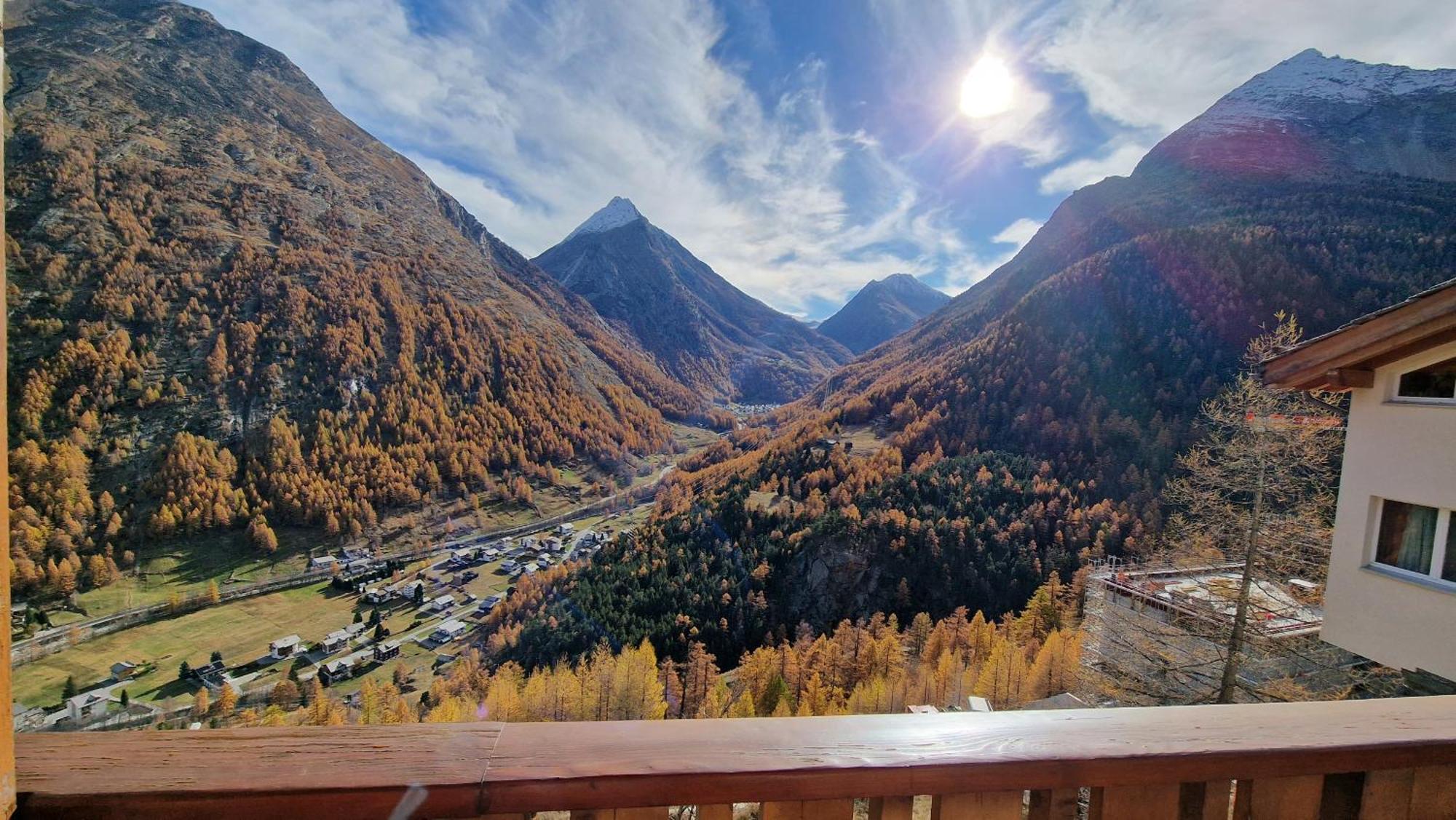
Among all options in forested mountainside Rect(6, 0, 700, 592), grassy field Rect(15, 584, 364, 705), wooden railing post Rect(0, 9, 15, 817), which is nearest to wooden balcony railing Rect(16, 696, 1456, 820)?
wooden railing post Rect(0, 9, 15, 817)

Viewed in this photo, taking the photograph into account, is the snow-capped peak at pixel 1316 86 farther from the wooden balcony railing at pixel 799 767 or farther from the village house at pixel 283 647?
the village house at pixel 283 647

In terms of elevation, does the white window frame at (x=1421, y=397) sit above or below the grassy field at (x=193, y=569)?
above

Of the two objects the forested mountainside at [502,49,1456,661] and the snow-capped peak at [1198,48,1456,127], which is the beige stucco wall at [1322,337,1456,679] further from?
the snow-capped peak at [1198,48,1456,127]

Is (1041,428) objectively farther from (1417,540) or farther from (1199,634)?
(1417,540)

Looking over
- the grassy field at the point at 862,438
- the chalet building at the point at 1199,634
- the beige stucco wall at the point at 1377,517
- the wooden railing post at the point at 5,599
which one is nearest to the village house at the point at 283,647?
the chalet building at the point at 1199,634

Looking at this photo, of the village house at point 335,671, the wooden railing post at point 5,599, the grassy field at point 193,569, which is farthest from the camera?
the grassy field at point 193,569

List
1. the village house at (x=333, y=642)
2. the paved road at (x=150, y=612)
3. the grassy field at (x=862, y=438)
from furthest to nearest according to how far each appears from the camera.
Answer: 1. the grassy field at (x=862, y=438)
2. the paved road at (x=150, y=612)
3. the village house at (x=333, y=642)

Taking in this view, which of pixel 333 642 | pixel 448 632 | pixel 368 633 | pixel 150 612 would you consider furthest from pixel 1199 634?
pixel 150 612
